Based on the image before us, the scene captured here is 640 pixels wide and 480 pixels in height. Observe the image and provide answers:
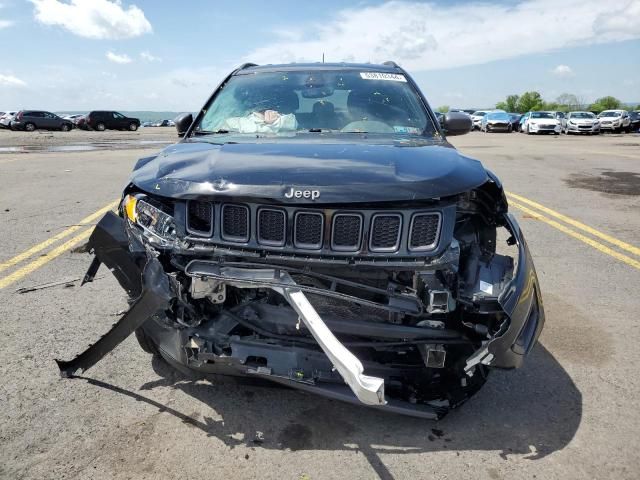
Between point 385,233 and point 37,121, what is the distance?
41.9m

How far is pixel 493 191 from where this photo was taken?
289 centimetres

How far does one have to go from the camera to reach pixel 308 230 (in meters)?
2.52

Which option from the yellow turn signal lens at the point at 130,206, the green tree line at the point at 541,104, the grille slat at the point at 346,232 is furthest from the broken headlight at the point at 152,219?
the green tree line at the point at 541,104

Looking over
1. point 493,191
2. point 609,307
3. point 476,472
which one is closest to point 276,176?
point 493,191

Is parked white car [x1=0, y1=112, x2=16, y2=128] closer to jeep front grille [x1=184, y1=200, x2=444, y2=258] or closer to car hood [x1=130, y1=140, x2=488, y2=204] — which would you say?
car hood [x1=130, y1=140, x2=488, y2=204]

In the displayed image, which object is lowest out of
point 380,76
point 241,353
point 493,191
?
point 241,353

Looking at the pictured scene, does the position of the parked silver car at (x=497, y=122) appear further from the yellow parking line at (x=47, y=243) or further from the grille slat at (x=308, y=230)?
the grille slat at (x=308, y=230)

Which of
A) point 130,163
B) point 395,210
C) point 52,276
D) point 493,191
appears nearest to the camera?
point 395,210

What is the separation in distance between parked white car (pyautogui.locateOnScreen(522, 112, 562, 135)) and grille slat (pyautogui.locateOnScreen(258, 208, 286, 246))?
119ft

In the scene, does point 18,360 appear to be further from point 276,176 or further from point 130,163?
point 130,163

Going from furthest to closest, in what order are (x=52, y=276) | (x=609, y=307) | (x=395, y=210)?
(x=52, y=276)
(x=609, y=307)
(x=395, y=210)

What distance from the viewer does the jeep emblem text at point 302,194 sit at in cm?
243

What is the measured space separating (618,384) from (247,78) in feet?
11.7

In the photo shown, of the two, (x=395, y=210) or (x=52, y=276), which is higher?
(x=395, y=210)
